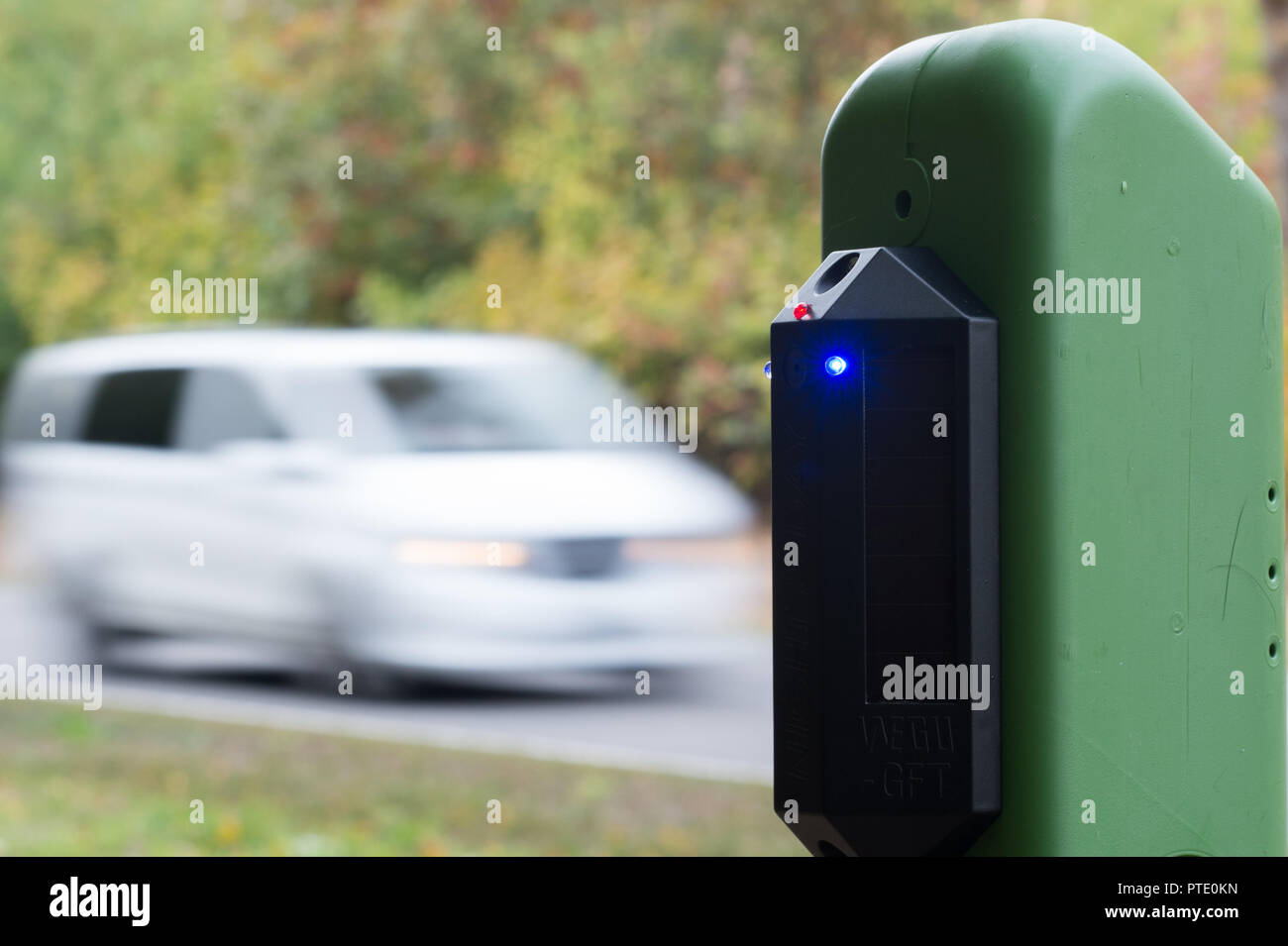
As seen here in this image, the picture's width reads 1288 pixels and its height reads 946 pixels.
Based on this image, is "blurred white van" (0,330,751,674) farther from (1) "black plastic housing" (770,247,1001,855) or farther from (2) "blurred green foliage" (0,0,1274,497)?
(1) "black plastic housing" (770,247,1001,855)

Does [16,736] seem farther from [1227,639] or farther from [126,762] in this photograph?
[1227,639]

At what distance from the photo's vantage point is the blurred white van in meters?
7.56

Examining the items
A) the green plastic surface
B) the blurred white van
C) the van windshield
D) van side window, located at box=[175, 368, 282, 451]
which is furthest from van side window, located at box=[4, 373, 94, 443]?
the green plastic surface

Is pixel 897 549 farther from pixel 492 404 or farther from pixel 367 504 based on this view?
pixel 492 404

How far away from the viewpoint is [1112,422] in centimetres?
179

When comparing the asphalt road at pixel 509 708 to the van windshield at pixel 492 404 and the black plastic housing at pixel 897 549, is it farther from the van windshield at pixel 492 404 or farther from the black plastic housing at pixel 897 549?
the black plastic housing at pixel 897 549

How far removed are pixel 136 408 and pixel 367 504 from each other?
196 centimetres

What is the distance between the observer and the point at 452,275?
15984 millimetres

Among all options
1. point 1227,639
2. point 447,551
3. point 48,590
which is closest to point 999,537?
point 1227,639

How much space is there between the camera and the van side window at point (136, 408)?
8.94 m

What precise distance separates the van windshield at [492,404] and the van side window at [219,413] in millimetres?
610

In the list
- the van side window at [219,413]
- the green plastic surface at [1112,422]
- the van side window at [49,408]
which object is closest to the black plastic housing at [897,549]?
the green plastic surface at [1112,422]

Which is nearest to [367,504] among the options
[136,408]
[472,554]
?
[472,554]

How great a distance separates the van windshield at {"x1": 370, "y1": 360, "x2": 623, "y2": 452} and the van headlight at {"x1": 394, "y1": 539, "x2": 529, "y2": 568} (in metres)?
0.71
